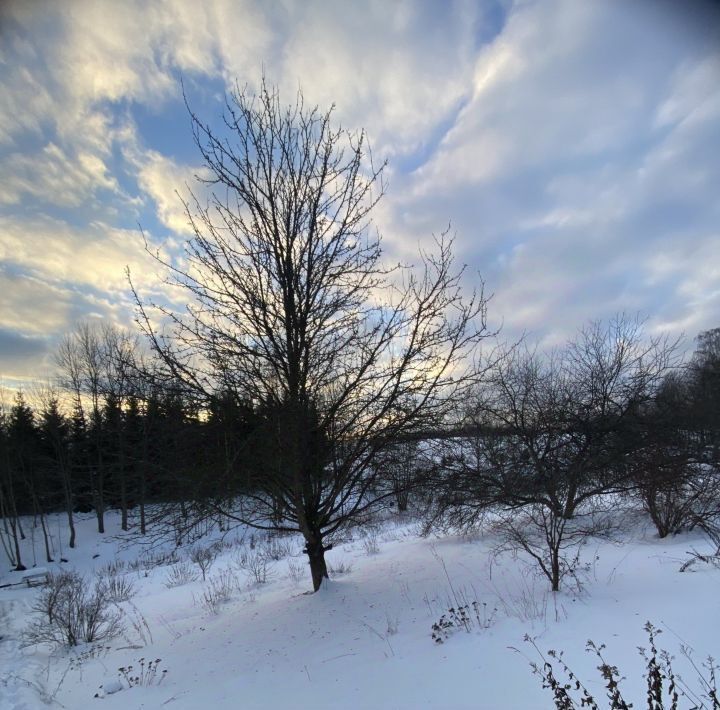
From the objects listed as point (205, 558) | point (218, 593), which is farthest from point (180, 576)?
point (218, 593)

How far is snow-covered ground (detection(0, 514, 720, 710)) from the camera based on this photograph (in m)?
4.01

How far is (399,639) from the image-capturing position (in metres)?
5.16

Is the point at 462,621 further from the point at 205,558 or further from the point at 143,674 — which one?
the point at 205,558

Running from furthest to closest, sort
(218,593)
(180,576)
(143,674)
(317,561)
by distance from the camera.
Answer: (180,576), (218,593), (317,561), (143,674)

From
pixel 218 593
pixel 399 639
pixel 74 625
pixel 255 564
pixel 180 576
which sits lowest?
pixel 180 576

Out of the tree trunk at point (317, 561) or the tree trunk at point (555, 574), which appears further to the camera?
the tree trunk at point (317, 561)

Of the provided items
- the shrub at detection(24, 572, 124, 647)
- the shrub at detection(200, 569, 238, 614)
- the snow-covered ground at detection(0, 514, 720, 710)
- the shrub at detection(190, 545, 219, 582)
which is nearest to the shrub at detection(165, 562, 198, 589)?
the shrub at detection(190, 545, 219, 582)

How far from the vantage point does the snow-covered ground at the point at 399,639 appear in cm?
401

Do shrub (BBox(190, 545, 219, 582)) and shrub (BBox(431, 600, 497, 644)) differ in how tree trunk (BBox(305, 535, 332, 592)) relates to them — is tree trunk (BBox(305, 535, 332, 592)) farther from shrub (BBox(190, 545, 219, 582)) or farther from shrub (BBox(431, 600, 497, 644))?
shrub (BBox(190, 545, 219, 582))

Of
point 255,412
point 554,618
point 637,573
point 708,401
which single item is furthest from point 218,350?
point 708,401

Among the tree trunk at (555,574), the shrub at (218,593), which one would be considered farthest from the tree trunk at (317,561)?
the tree trunk at (555,574)

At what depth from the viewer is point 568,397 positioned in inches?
457

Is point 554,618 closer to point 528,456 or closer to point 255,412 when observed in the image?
point 255,412

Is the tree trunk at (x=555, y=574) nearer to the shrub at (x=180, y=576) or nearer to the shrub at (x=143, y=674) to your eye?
the shrub at (x=143, y=674)
